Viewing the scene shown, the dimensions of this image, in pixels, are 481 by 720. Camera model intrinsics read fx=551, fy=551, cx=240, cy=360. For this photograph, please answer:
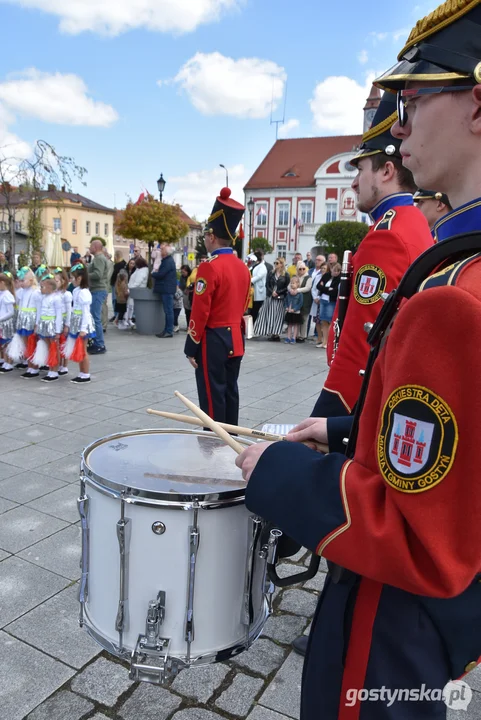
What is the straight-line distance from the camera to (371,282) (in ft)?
7.97

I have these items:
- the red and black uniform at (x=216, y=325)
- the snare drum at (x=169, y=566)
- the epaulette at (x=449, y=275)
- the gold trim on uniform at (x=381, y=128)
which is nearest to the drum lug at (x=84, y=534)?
the snare drum at (x=169, y=566)

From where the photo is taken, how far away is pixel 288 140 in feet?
214

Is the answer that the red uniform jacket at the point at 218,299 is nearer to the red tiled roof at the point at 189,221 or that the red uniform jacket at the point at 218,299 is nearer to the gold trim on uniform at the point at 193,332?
the gold trim on uniform at the point at 193,332

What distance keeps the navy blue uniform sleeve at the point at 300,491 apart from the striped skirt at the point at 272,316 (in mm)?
11600

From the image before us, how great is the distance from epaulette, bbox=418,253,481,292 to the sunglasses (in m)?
0.33

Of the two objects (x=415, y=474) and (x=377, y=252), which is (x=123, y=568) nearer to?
(x=415, y=474)

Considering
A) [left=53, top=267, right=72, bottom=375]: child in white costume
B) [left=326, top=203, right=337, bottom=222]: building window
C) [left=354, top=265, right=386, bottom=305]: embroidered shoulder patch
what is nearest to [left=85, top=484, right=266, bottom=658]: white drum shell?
[left=354, top=265, right=386, bottom=305]: embroidered shoulder patch

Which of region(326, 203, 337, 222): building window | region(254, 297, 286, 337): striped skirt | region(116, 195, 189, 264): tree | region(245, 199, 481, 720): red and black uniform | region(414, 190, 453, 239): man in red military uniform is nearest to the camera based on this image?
region(245, 199, 481, 720): red and black uniform

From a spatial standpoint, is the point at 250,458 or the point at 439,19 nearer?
the point at 439,19

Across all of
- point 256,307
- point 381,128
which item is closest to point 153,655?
point 381,128

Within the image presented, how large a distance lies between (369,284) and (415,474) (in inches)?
63.3

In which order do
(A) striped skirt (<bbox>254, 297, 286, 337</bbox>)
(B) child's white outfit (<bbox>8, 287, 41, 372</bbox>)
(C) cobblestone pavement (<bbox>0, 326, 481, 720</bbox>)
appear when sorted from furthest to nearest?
(A) striped skirt (<bbox>254, 297, 286, 337</bbox>)
(B) child's white outfit (<bbox>8, 287, 41, 372</bbox>)
(C) cobblestone pavement (<bbox>0, 326, 481, 720</bbox>)

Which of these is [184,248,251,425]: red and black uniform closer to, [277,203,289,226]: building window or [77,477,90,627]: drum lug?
[77,477,90,627]: drum lug

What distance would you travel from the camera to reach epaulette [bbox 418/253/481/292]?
3.18 feet
